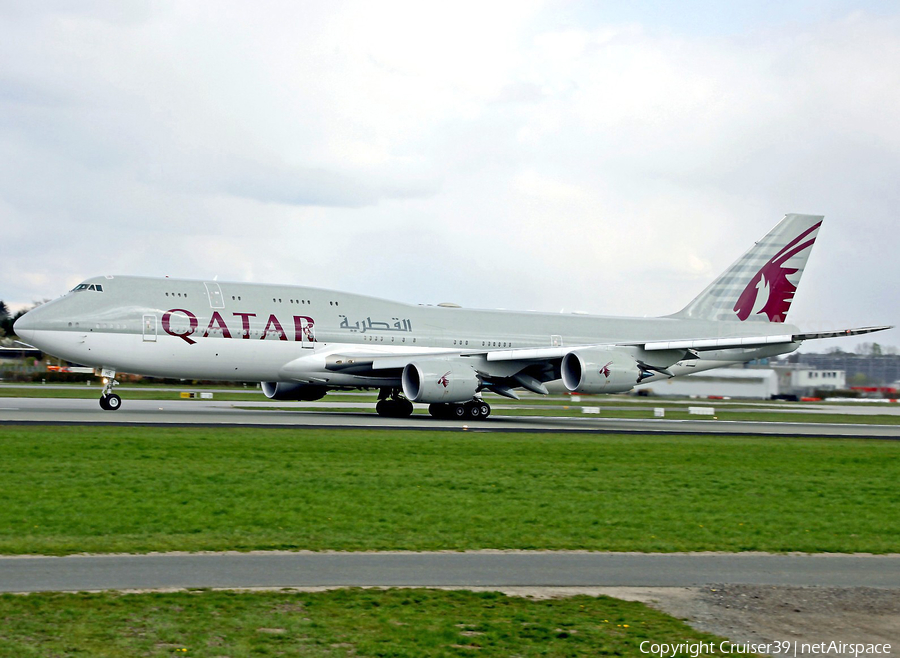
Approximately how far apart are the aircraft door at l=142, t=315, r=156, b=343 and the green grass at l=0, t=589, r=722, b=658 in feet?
85.0

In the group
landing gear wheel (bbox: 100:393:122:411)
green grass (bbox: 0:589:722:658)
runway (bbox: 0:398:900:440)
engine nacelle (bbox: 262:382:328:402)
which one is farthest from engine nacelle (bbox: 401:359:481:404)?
green grass (bbox: 0:589:722:658)

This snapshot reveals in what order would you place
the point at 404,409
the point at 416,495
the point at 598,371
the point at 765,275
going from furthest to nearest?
the point at 765,275
the point at 404,409
the point at 598,371
the point at 416,495

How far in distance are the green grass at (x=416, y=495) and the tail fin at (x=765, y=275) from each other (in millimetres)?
22610

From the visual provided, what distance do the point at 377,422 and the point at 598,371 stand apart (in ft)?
30.0

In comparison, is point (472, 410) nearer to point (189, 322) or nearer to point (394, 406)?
point (394, 406)

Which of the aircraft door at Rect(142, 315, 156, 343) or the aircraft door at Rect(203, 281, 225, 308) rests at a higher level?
the aircraft door at Rect(203, 281, 225, 308)

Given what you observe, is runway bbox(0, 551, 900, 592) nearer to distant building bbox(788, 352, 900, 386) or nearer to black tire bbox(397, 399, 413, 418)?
black tire bbox(397, 399, 413, 418)

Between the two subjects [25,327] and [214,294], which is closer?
[25,327]

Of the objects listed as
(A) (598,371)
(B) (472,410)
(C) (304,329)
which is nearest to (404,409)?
(B) (472,410)

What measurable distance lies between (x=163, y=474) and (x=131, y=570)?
288 inches

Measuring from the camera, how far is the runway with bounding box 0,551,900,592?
30.3ft

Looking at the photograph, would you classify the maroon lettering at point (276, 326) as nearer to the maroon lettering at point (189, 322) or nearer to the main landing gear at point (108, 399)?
the maroon lettering at point (189, 322)

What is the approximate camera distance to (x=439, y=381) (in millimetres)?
35469

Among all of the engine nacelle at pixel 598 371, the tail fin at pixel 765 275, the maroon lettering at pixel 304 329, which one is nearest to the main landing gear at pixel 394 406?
the maroon lettering at pixel 304 329
